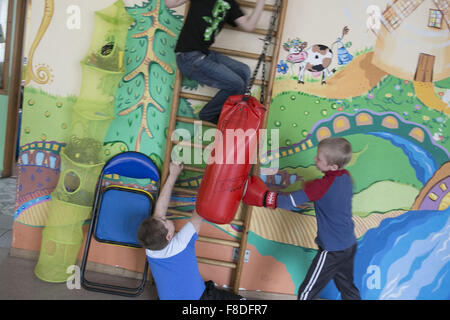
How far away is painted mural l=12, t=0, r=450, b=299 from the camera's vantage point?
233 cm

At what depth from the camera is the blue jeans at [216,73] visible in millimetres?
2043

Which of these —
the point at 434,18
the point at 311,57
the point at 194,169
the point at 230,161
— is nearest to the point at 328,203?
the point at 230,161

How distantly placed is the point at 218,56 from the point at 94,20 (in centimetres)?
89

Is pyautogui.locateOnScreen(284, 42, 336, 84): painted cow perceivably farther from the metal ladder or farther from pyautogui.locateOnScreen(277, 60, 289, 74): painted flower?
the metal ladder

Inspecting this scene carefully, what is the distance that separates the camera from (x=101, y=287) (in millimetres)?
2369

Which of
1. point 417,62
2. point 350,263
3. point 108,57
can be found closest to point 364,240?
point 350,263

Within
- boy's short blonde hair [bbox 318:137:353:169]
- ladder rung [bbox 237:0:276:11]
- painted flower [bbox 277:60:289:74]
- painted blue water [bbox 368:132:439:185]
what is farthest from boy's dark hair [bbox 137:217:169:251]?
painted blue water [bbox 368:132:439:185]

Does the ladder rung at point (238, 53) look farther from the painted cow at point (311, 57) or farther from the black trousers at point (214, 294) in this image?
the black trousers at point (214, 294)

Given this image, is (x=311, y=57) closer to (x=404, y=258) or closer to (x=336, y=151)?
(x=336, y=151)

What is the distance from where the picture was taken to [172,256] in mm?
1933

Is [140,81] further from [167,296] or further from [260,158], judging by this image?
[167,296]

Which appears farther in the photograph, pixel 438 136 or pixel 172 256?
pixel 438 136

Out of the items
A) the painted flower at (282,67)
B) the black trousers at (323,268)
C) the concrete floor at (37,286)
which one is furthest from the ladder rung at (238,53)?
the concrete floor at (37,286)

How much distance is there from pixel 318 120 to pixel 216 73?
31.7 inches
